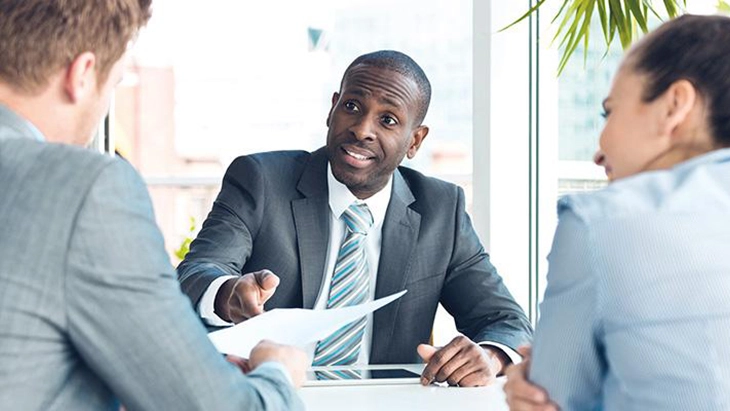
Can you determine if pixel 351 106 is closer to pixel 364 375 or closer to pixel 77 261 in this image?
pixel 364 375

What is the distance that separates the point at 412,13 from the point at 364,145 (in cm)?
575

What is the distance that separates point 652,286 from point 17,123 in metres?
0.77

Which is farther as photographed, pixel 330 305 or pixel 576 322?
pixel 330 305

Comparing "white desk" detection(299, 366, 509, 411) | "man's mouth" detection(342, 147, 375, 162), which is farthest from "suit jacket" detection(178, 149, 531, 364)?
"white desk" detection(299, 366, 509, 411)

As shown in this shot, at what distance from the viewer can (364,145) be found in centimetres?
283

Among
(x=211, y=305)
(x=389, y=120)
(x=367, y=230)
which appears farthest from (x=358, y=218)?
(x=211, y=305)

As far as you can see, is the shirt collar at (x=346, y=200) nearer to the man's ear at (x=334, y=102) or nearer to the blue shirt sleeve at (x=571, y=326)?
the man's ear at (x=334, y=102)

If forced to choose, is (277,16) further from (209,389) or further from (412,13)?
(209,389)

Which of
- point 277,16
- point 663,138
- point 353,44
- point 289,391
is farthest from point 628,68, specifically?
point 277,16

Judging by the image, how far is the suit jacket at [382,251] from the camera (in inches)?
109

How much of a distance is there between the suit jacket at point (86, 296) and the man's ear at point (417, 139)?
1.79 m

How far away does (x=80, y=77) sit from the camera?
1.32m

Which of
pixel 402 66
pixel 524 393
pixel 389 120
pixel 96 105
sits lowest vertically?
pixel 524 393

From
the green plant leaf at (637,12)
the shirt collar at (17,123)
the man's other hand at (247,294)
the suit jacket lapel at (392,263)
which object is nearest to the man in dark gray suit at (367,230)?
the suit jacket lapel at (392,263)
